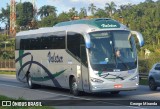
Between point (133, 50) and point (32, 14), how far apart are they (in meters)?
135

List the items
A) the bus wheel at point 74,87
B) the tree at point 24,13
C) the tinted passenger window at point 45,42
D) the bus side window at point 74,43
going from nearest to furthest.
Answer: the bus side window at point 74,43 < the bus wheel at point 74,87 < the tinted passenger window at point 45,42 < the tree at point 24,13

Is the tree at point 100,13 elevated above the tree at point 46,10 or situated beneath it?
situated beneath

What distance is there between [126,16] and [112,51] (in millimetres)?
91734

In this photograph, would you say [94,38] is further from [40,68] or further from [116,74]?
[40,68]

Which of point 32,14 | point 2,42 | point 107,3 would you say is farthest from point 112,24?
point 32,14

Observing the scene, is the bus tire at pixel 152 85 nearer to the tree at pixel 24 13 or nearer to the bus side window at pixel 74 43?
the bus side window at pixel 74 43

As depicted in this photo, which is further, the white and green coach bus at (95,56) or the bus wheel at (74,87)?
the bus wheel at (74,87)

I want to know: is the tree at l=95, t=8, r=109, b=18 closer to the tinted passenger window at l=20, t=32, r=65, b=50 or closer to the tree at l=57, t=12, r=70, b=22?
the tree at l=57, t=12, r=70, b=22

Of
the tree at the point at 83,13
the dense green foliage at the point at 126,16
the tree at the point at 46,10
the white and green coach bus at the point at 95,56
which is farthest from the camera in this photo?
the tree at the point at 46,10

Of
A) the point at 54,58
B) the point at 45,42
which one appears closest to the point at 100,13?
the point at 45,42

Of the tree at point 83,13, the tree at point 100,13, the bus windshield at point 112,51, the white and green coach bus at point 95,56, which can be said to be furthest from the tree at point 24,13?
the bus windshield at point 112,51

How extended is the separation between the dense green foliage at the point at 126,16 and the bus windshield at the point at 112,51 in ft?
80.4

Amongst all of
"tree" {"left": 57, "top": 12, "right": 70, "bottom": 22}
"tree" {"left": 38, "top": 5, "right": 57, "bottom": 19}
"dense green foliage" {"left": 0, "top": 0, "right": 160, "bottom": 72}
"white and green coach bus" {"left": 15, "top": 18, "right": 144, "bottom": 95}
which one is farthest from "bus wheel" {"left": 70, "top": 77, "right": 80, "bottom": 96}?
"tree" {"left": 38, "top": 5, "right": 57, "bottom": 19}

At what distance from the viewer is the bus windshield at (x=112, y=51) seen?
17.8m
